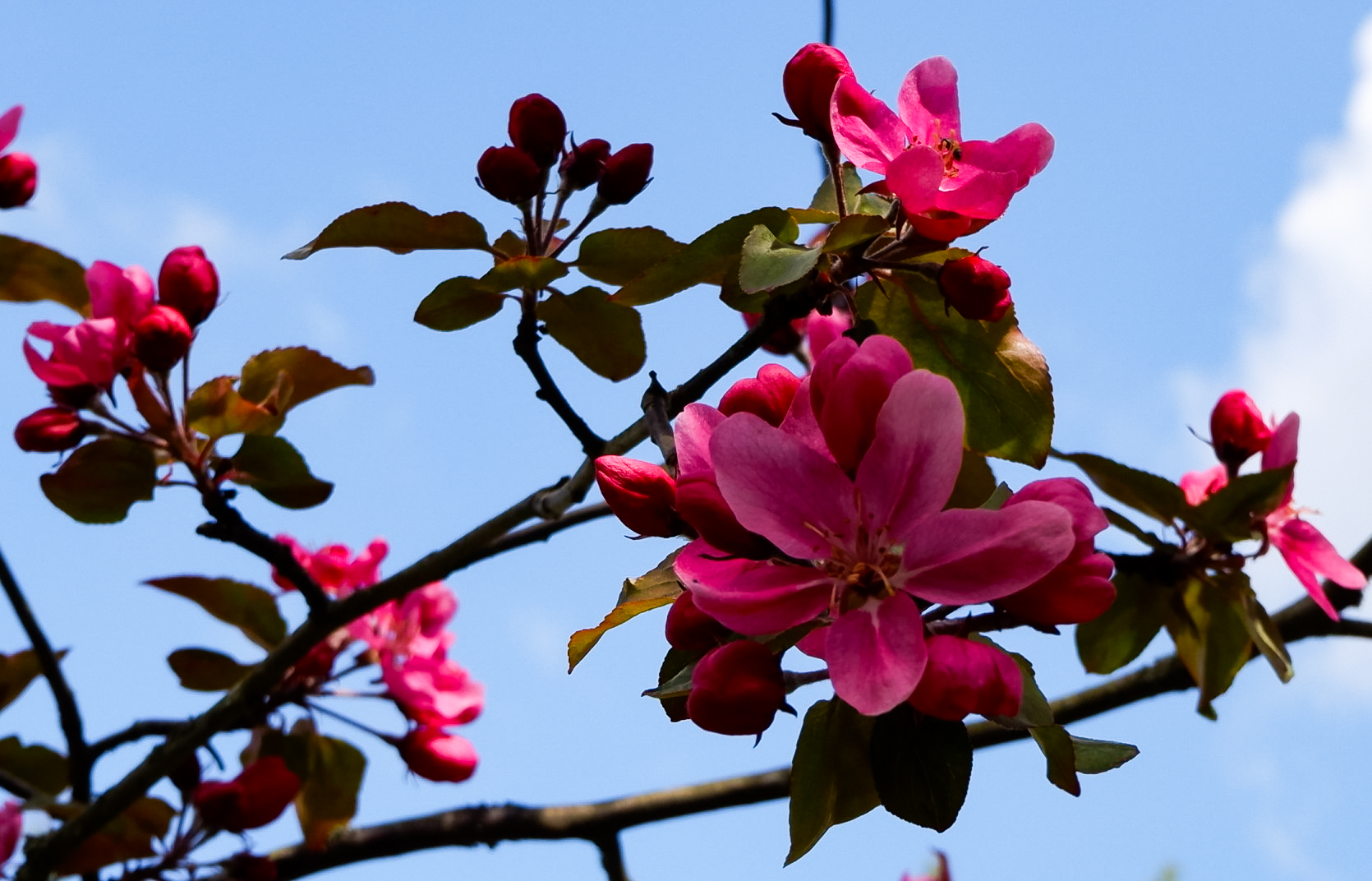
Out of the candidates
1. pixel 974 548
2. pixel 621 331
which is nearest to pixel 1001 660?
pixel 974 548

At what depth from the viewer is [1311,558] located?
165cm

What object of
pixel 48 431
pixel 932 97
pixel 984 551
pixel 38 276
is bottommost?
pixel 984 551

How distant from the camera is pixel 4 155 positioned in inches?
81.9

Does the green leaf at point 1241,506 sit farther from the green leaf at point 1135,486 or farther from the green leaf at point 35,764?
the green leaf at point 35,764

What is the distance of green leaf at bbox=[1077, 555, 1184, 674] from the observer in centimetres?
173

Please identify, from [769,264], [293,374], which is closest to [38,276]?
[293,374]

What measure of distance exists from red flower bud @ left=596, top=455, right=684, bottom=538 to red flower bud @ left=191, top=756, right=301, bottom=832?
125cm

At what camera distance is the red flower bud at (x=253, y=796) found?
6.36ft

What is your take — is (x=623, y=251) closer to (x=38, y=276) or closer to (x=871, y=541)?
(x=871, y=541)

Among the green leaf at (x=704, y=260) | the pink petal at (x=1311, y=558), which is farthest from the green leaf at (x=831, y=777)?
the pink petal at (x=1311, y=558)

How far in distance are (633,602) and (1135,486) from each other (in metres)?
0.98

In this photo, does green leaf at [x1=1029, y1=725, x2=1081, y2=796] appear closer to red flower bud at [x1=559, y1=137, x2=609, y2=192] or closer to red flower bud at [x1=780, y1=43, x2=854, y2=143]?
red flower bud at [x1=780, y1=43, x2=854, y2=143]

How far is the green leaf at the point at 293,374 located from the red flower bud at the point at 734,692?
109cm

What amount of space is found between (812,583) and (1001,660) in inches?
5.3
